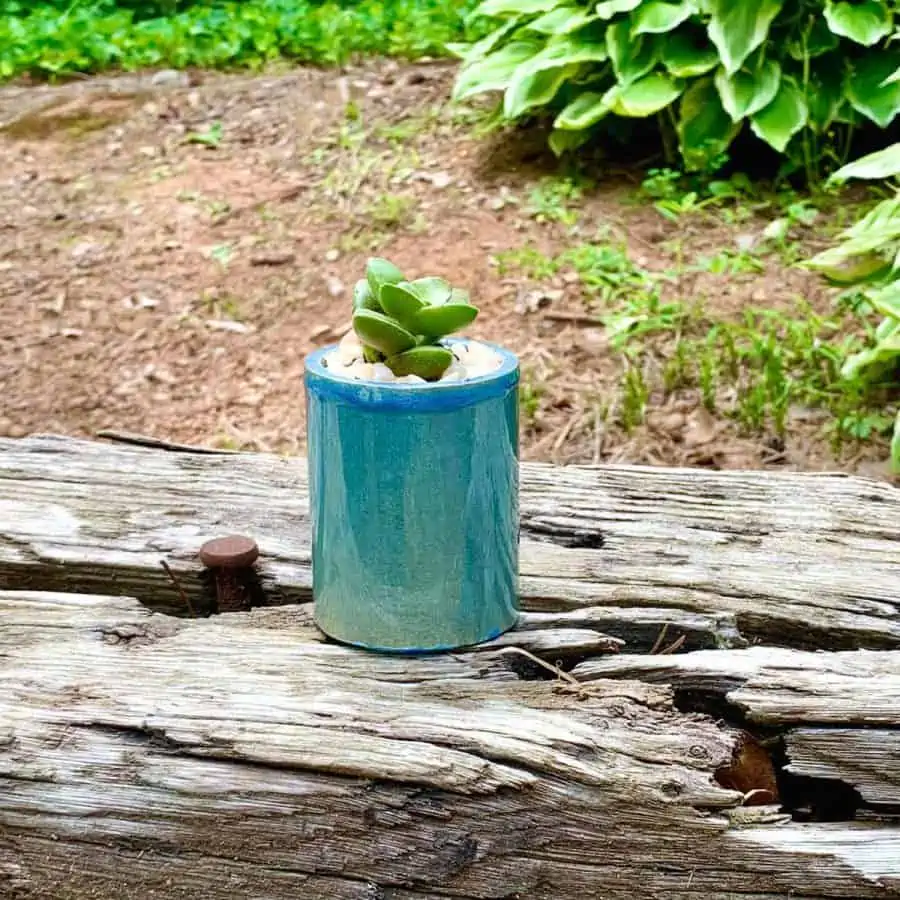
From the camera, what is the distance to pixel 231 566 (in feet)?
4.76

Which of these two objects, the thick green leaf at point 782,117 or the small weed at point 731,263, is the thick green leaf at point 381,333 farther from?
the thick green leaf at point 782,117

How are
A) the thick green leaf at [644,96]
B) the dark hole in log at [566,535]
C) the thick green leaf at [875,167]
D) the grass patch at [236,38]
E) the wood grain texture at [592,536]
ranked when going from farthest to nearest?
the grass patch at [236,38] → the thick green leaf at [644,96] → the thick green leaf at [875,167] → the dark hole in log at [566,535] → the wood grain texture at [592,536]

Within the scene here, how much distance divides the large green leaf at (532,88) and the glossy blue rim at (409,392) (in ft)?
10.1

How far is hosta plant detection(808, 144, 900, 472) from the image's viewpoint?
2.90 m

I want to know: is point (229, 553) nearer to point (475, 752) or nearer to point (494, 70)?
point (475, 752)

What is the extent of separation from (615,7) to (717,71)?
1.28 ft

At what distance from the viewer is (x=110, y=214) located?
445cm

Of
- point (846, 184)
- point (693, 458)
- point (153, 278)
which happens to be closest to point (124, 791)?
point (693, 458)

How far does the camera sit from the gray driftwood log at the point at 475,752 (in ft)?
3.67

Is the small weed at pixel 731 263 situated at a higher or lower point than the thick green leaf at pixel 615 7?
lower

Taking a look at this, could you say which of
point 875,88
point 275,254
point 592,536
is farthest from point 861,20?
point 592,536

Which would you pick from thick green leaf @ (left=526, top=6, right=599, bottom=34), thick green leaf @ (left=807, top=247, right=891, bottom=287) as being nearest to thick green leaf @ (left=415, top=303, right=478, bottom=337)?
thick green leaf @ (left=807, top=247, right=891, bottom=287)

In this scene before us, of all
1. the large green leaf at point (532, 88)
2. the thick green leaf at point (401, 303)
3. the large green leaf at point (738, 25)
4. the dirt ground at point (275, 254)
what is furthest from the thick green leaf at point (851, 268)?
the thick green leaf at point (401, 303)

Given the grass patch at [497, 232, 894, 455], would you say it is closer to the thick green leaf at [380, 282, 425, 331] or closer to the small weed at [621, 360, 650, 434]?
the small weed at [621, 360, 650, 434]
